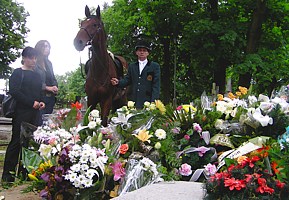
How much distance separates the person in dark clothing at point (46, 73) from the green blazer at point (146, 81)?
1.18 m

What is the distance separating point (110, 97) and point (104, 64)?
1.79ft

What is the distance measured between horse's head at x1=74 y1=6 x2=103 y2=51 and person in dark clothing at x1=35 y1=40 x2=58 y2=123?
541 millimetres

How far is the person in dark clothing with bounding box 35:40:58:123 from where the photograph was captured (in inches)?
249

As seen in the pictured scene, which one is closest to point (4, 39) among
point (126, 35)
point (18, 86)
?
point (126, 35)

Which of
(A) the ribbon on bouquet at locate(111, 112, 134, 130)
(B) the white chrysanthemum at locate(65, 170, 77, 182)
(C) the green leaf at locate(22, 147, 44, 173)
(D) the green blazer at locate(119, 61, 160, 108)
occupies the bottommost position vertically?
(B) the white chrysanthemum at locate(65, 170, 77, 182)

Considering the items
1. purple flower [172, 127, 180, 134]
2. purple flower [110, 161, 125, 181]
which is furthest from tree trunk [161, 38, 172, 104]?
purple flower [110, 161, 125, 181]

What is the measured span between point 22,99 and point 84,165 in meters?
2.47

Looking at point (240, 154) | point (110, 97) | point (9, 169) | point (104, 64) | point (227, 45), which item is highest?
point (227, 45)

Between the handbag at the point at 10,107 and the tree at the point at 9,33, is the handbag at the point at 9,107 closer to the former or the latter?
the handbag at the point at 10,107

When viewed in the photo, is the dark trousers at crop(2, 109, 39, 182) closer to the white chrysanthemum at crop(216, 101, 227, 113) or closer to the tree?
the white chrysanthemum at crop(216, 101, 227, 113)

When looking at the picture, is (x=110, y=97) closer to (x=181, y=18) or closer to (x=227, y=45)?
(x=227, y=45)

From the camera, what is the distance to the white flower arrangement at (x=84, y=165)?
3.25m

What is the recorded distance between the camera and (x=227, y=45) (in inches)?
558

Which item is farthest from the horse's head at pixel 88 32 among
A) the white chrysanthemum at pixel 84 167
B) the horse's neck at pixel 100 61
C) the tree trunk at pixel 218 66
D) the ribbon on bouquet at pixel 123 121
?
the tree trunk at pixel 218 66
